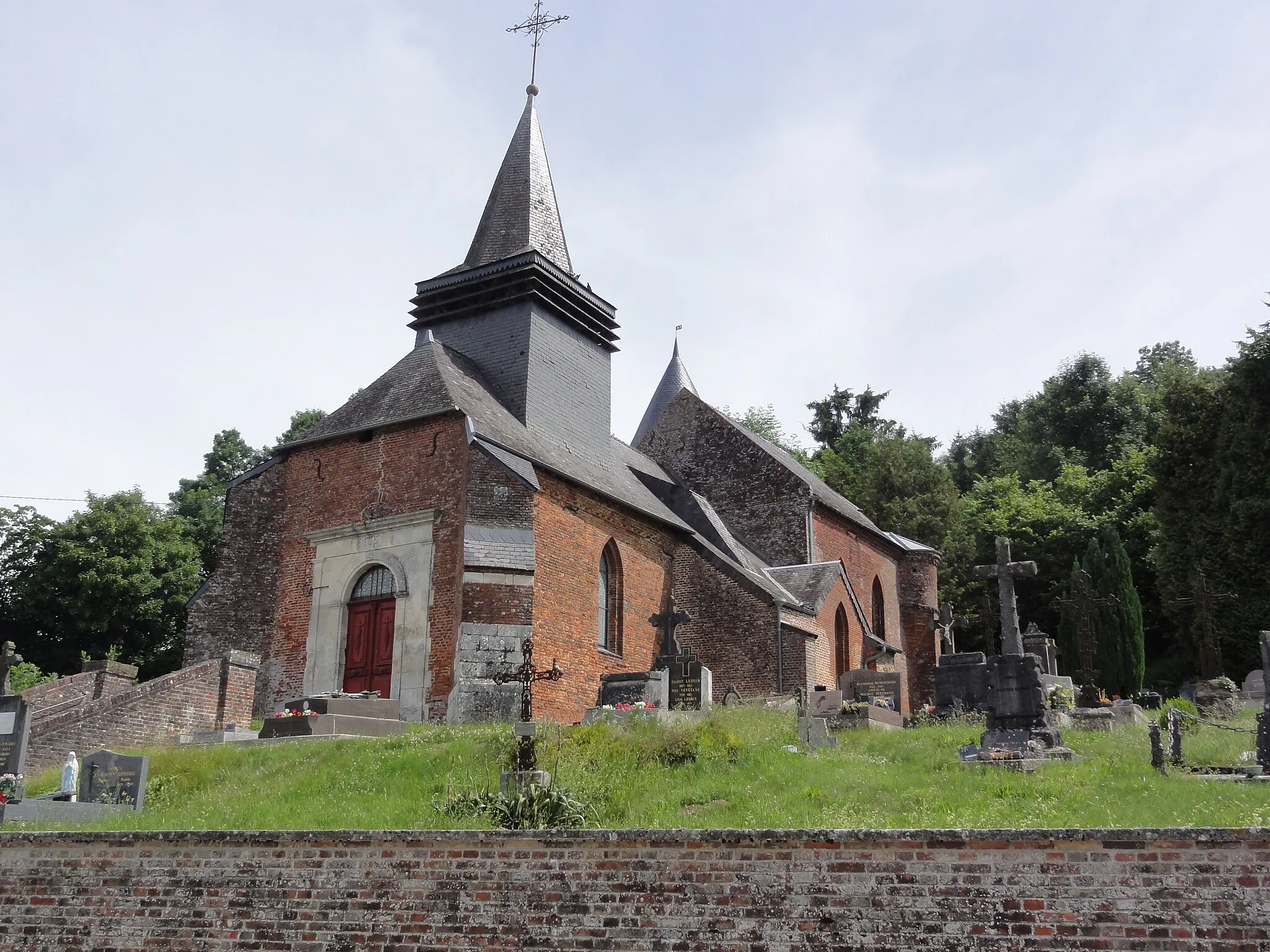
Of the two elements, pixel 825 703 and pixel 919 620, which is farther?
pixel 919 620

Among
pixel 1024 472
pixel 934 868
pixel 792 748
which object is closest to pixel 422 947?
pixel 934 868

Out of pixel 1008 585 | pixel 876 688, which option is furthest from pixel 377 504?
pixel 1008 585

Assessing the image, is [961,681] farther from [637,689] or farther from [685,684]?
[637,689]

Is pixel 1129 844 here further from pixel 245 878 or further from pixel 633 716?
pixel 633 716

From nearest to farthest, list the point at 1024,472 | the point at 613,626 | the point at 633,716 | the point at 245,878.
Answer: the point at 245,878 → the point at 633,716 → the point at 613,626 → the point at 1024,472

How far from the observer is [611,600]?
22.8 metres

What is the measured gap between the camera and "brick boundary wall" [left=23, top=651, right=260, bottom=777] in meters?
16.7

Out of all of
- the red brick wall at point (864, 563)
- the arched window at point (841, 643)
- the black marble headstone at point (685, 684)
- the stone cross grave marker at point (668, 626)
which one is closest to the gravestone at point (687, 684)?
the black marble headstone at point (685, 684)

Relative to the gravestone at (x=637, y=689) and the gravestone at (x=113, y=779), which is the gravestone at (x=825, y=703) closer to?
the gravestone at (x=637, y=689)

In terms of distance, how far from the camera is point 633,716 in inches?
626

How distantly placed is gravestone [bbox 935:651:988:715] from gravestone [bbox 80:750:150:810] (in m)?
13.0

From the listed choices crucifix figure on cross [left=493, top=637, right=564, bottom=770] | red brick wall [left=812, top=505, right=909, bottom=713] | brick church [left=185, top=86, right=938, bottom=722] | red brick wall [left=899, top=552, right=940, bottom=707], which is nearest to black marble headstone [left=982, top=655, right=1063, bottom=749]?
crucifix figure on cross [left=493, top=637, right=564, bottom=770]

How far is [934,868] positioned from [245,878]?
4.86 metres

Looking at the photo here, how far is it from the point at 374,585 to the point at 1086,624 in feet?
43.3
